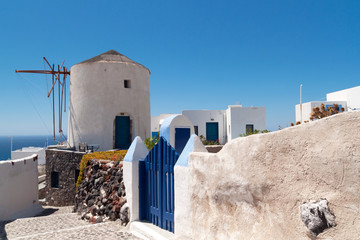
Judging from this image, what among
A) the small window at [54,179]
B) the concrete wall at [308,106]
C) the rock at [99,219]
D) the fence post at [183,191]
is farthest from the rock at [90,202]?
the concrete wall at [308,106]

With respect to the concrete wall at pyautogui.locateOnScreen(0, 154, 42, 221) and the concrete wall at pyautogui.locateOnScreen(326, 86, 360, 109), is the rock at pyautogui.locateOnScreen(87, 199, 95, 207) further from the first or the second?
the concrete wall at pyautogui.locateOnScreen(326, 86, 360, 109)

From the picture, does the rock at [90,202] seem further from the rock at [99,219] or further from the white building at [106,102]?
the white building at [106,102]

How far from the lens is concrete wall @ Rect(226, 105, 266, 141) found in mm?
25125

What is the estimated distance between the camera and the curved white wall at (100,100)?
15.4 m

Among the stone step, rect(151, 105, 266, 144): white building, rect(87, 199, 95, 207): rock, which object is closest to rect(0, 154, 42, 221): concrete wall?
rect(87, 199, 95, 207): rock

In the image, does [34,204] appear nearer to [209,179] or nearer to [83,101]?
[83,101]

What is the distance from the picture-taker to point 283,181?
3066mm

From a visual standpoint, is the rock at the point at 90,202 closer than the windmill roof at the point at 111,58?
Yes

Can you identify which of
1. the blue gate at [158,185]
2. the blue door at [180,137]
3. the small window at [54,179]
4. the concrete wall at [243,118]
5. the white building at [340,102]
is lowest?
the small window at [54,179]

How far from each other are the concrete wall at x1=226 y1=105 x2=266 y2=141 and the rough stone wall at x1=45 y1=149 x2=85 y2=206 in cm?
1535

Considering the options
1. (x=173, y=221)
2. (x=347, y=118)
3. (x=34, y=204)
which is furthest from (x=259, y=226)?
(x=34, y=204)

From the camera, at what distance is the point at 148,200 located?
6.37 meters

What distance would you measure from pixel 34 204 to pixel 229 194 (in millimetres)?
11888

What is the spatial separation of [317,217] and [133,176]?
4.65m
